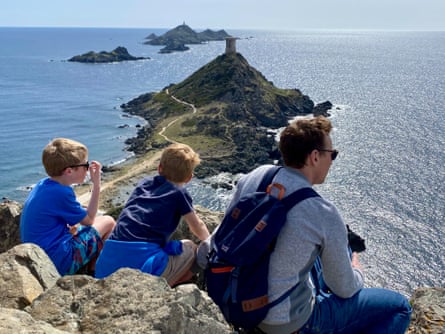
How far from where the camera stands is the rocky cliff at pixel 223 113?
87.2m

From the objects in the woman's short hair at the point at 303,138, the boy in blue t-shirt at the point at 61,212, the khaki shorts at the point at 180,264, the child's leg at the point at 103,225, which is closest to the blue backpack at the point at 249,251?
the woman's short hair at the point at 303,138

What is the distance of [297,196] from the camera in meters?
4.79

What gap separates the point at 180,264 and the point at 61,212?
2.00 meters

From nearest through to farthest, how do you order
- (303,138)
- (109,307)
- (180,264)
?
(109,307) → (303,138) → (180,264)

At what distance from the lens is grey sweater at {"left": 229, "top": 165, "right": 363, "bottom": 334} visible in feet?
15.4

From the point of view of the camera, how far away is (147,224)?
619cm

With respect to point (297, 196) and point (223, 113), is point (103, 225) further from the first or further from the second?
point (223, 113)

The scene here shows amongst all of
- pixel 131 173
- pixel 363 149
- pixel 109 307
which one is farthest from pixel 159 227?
pixel 363 149

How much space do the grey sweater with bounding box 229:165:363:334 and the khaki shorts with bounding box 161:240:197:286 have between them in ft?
5.39

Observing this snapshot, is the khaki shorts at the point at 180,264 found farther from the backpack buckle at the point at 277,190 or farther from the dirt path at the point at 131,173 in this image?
the dirt path at the point at 131,173

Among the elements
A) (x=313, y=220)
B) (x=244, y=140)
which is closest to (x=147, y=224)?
(x=313, y=220)

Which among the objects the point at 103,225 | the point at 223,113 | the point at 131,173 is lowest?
the point at 131,173

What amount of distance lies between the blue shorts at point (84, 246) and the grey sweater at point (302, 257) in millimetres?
3308

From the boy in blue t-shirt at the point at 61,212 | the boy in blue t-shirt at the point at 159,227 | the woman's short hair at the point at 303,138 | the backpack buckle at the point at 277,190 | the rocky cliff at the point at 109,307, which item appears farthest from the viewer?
the boy in blue t-shirt at the point at 61,212
